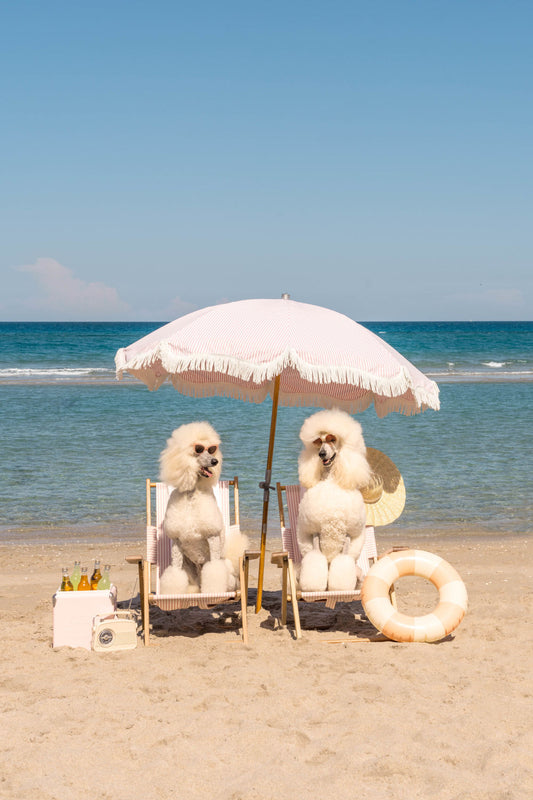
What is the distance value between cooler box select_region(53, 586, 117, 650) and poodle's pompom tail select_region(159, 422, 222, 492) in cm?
83

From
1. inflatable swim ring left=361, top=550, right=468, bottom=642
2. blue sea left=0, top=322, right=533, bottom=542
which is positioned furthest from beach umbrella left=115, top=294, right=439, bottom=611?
blue sea left=0, top=322, right=533, bottom=542

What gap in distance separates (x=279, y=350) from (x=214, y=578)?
158 cm

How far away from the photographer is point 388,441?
15.1 meters

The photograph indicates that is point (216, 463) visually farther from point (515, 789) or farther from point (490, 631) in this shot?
point (515, 789)

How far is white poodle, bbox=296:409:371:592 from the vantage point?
519cm

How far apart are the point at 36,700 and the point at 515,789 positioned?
231 centimetres

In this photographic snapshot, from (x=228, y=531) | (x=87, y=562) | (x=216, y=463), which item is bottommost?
(x=87, y=562)

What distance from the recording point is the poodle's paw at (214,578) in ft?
16.6

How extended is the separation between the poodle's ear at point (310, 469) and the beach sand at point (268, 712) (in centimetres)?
100

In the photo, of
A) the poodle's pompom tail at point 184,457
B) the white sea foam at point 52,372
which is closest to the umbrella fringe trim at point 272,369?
the poodle's pompom tail at point 184,457

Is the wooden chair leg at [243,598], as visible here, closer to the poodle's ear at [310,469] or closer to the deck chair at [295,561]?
the deck chair at [295,561]

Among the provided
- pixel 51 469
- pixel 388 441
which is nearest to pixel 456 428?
pixel 388 441

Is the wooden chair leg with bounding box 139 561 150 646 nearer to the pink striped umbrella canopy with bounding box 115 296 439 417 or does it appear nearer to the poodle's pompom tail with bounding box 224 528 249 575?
the poodle's pompom tail with bounding box 224 528 249 575

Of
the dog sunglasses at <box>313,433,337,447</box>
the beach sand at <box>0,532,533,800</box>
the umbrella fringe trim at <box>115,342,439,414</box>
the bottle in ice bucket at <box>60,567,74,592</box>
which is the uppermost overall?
the umbrella fringe trim at <box>115,342,439,414</box>
